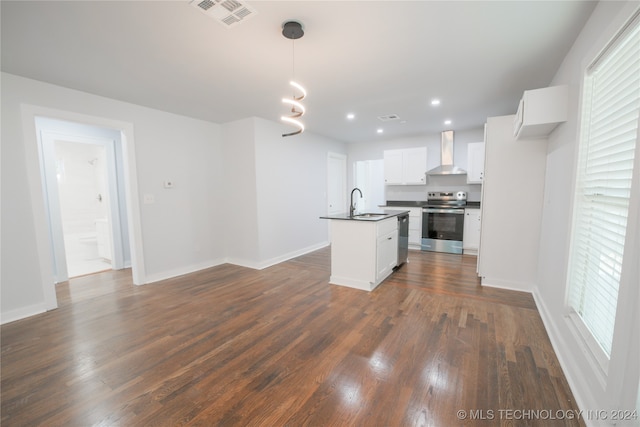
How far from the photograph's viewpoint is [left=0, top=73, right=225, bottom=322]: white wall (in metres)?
2.70

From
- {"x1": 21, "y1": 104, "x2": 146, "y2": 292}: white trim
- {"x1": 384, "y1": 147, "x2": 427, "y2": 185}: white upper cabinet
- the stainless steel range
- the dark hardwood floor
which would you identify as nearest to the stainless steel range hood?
{"x1": 384, "y1": 147, "x2": 427, "y2": 185}: white upper cabinet

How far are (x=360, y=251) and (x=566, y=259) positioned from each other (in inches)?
79.5

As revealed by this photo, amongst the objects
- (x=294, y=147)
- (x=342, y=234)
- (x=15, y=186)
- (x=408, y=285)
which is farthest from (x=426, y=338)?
(x=15, y=186)

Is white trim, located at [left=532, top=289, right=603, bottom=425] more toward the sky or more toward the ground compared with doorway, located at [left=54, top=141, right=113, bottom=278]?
more toward the ground

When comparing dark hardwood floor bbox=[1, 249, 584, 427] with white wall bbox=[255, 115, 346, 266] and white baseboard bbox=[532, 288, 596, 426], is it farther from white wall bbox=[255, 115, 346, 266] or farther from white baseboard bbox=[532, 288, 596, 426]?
white wall bbox=[255, 115, 346, 266]

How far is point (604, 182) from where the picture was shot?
1574mm

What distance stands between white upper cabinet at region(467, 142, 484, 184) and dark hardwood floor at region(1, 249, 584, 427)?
267 cm

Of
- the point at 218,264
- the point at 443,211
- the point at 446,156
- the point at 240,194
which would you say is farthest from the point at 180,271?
the point at 446,156

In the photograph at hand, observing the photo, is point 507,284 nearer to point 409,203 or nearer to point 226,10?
point 409,203

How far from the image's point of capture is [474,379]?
1.79m

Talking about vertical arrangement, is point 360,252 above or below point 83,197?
below

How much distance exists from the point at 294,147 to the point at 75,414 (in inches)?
177

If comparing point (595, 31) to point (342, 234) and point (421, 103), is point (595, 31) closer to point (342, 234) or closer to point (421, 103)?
point (421, 103)

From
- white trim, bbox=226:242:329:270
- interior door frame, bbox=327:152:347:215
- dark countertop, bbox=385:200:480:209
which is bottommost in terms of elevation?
white trim, bbox=226:242:329:270
